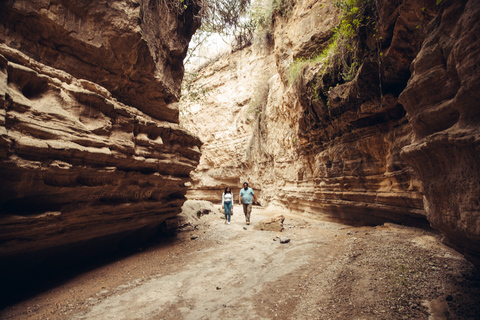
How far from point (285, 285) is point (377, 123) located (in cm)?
557

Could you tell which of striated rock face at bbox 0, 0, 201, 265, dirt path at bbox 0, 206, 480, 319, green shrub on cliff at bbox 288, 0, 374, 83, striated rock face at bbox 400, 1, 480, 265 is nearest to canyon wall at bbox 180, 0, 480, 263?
striated rock face at bbox 400, 1, 480, 265

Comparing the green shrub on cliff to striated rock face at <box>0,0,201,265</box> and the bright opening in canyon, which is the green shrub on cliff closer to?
the bright opening in canyon

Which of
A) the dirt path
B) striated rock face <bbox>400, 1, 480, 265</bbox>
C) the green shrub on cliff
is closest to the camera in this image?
striated rock face <bbox>400, 1, 480, 265</bbox>

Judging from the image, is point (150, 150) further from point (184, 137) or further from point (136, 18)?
point (136, 18)

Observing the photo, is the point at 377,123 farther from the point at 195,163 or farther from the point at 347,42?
the point at 195,163

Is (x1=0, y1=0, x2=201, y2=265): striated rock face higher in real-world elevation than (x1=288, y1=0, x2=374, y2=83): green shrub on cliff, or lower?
lower

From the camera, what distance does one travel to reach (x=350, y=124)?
7.25 m

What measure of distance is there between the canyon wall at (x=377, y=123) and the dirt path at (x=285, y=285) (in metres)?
0.68

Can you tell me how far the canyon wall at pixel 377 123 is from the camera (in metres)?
1.97

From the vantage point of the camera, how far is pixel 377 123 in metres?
6.54

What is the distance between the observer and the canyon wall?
197 cm

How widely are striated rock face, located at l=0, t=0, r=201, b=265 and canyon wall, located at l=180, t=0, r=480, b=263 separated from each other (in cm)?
477

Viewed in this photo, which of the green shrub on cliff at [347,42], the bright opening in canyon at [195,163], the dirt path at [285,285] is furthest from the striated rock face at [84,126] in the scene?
the green shrub on cliff at [347,42]

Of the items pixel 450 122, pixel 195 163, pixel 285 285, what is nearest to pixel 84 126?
pixel 195 163
